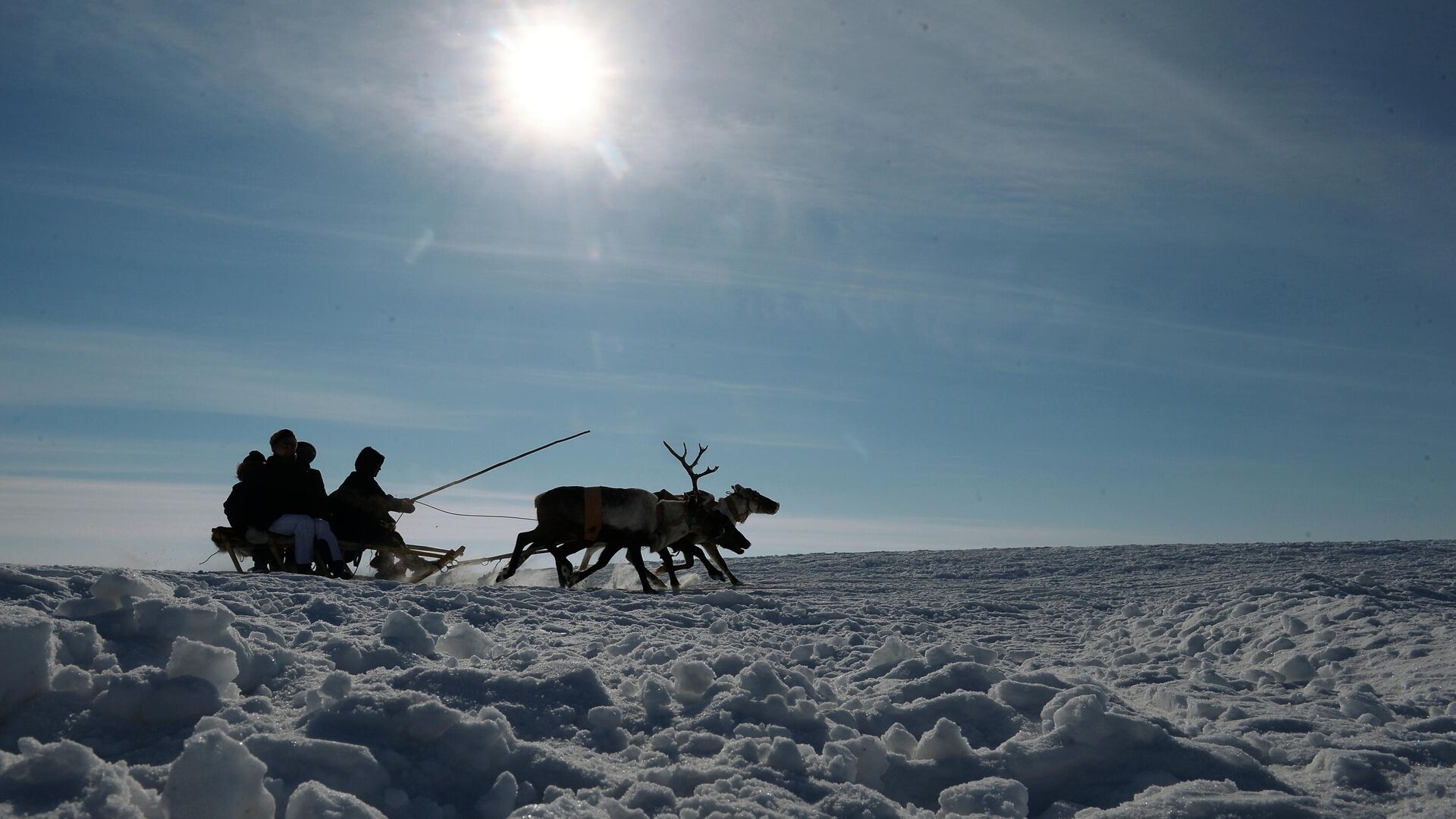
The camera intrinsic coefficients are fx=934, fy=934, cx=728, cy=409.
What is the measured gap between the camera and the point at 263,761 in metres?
2.69

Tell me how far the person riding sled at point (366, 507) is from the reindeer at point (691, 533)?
1.98m

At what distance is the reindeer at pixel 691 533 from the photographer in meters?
10.1

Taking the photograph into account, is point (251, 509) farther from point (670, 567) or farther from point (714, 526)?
point (714, 526)

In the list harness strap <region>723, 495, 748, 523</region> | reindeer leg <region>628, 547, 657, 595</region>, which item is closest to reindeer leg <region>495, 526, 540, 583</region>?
reindeer leg <region>628, 547, 657, 595</region>

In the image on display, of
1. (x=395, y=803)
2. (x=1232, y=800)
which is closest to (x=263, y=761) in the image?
(x=395, y=803)

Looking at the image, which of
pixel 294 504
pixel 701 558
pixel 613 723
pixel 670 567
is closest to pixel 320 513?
pixel 294 504

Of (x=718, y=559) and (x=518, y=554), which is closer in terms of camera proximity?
(x=518, y=554)

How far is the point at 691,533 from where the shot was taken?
1062 centimetres

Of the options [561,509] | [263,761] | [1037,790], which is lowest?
[1037,790]

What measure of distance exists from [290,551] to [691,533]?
4.13 meters

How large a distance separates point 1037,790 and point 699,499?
7499 mm

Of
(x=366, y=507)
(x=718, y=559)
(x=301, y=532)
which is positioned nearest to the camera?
(x=301, y=532)

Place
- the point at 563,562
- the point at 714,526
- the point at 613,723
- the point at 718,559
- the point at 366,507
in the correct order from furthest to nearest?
1. the point at 718,559
2. the point at 714,526
3. the point at 563,562
4. the point at 366,507
5. the point at 613,723

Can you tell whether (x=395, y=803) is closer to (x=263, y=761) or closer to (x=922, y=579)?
(x=263, y=761)
